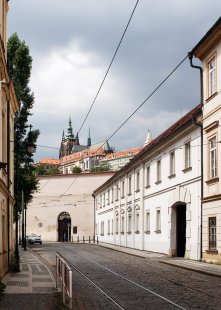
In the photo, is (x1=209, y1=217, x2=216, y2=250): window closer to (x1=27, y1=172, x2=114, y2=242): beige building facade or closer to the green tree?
the green tree

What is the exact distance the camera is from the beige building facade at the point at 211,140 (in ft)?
80.9

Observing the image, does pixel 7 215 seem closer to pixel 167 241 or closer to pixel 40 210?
pixel 167 241

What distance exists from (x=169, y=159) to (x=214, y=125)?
7.92 metres

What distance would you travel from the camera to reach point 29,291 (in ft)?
48.7

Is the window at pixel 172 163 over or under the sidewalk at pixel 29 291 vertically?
over

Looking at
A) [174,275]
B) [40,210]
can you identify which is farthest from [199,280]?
[40,210]

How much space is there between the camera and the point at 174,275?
2044 cm

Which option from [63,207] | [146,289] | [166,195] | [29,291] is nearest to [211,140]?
[166,195]

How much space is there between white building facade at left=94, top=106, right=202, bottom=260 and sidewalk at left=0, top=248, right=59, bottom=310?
33.1ft

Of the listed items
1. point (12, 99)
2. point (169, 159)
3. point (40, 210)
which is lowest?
point (40, 210)

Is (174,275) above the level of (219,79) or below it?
below

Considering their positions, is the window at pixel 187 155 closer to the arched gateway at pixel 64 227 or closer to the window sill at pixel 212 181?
the window sill at pixel 212 181

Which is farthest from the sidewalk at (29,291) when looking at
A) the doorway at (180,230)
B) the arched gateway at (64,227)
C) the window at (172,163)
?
the arched gateway at (64,227)

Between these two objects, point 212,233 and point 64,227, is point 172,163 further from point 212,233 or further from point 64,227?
point 64,227
